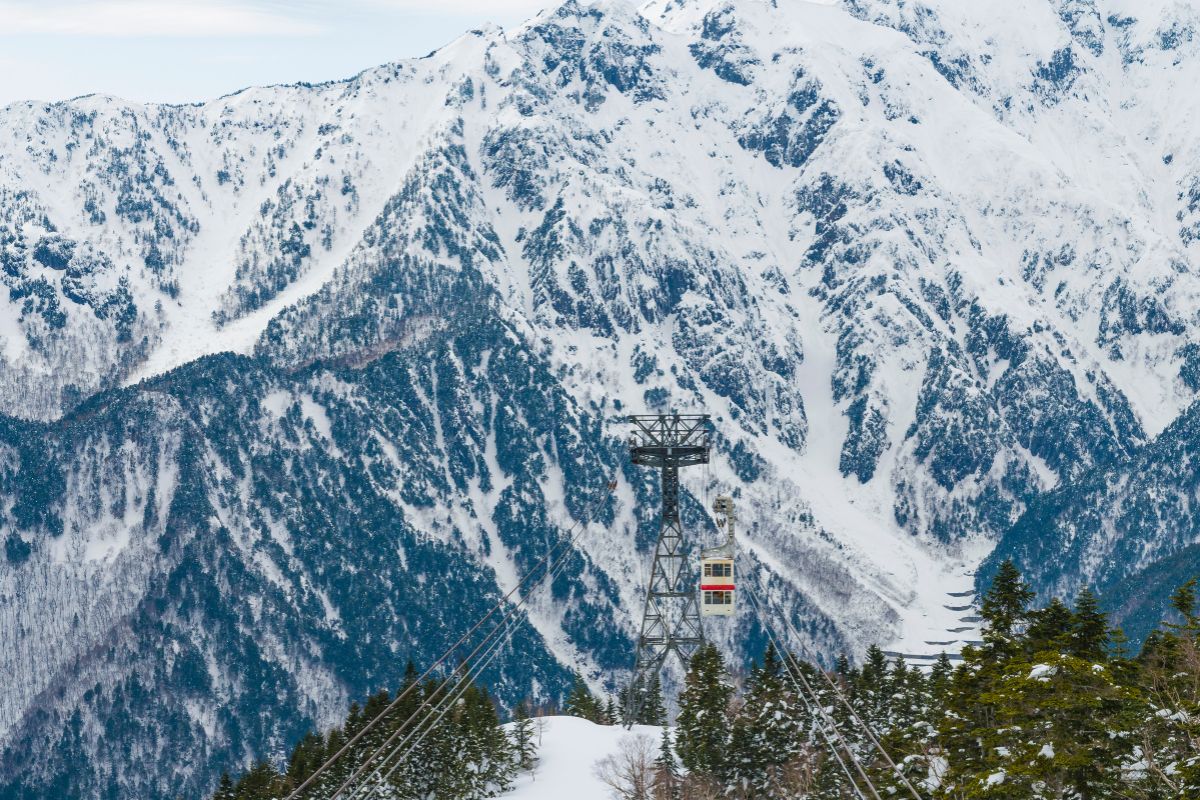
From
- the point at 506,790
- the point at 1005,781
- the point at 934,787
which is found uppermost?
the point at 1005,781

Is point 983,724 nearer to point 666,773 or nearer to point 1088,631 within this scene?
point 1088,631

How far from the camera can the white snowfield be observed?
101m

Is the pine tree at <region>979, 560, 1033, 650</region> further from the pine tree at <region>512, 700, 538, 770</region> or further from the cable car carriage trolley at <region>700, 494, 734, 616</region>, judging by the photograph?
the pine tree at <region>512, 700, 538, 770</region>

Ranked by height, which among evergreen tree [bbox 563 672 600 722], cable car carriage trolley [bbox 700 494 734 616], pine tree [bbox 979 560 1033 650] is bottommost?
evergreen tree [bbox 563 672 600 722]

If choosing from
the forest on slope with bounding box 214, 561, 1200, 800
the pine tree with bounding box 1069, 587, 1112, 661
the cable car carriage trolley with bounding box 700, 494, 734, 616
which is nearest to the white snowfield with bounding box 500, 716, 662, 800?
the forest on slope with bounding box 214, 561, 1200, 800

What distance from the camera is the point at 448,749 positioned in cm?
10938

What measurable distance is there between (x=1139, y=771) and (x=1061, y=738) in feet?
9.94

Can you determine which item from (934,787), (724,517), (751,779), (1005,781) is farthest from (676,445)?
(1005,781)

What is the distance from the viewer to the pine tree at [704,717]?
9981cm

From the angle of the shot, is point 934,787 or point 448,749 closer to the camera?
point 934,787

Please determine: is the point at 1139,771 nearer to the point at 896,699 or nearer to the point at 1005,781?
the point at 1005,781

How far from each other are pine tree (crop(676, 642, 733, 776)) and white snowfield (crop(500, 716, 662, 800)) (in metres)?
2.68

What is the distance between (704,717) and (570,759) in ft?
29.5

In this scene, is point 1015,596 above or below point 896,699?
above
